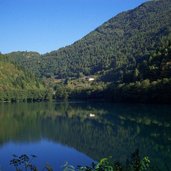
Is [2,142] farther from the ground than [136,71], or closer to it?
closer to it

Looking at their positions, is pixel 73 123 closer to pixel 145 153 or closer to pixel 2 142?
pixel 2 142

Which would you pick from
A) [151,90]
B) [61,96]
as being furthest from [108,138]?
[61,96]

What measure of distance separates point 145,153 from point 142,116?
4355 centimetres

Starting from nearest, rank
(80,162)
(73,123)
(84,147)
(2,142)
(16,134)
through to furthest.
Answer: (80,162), (84,147), (2,142), (16,134), (73,123)

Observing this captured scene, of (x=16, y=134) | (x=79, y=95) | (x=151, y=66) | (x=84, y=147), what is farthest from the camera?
(x=79, y=95)

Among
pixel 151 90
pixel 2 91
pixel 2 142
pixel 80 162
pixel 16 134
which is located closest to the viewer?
pixel 80 162

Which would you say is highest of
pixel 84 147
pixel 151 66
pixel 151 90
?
pixel 151 66

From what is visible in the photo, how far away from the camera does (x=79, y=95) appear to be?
179 metres

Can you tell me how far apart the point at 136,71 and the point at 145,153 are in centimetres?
9624

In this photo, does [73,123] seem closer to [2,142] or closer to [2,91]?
[2,142]

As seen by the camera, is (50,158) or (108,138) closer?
(50,158)

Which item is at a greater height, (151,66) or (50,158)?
(151,66)

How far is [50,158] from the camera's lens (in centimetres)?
4059

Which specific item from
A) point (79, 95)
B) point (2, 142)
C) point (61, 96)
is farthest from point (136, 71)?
point (2, 142)
